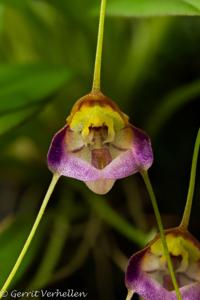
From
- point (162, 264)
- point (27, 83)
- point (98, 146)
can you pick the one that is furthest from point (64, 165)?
point (27, 83)

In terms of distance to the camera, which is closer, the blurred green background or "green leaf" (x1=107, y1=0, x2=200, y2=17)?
"green leaf" (x1=107, y1=0, x2=200, y2=17)

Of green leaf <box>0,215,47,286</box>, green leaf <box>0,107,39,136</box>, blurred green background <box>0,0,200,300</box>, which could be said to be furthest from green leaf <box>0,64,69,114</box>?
green leaf <box>0,215,47,286</box>

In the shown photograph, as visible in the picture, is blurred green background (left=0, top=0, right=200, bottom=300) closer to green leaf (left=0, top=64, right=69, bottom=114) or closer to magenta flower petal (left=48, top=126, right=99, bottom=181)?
green leaf (left=0, top=64, right=69, bottom=114)

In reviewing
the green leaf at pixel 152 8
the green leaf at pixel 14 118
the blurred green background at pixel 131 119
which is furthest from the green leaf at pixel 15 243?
the green leaf at pixel 152 8

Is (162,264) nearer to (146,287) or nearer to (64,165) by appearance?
(146,287)

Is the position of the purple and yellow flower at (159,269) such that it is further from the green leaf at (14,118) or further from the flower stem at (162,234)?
the green leaf at (14,118)

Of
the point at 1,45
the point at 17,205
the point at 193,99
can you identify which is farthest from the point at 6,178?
the point at 193,99

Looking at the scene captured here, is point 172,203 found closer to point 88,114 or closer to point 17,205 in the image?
point 17,205
